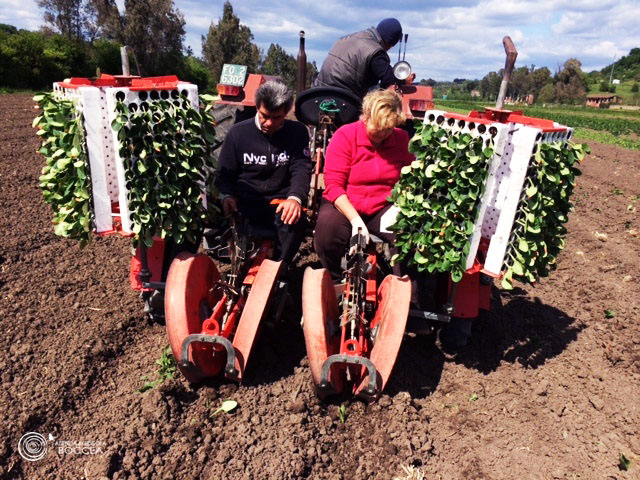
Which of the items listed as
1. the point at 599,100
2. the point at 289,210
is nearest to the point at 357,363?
the point at 289,210

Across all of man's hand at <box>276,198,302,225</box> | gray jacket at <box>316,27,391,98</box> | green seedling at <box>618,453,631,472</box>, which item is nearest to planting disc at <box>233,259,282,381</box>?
man's hand at <box>276,198,302,225</box>

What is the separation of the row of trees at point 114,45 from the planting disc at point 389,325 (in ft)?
68.5

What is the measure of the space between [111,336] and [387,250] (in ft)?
6.86

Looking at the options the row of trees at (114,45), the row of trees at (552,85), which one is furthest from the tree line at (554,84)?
the row of trees at (114,45)

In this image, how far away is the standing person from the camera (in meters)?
4.35

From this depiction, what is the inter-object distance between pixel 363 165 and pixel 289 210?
60cm

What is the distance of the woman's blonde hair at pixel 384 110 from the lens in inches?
116

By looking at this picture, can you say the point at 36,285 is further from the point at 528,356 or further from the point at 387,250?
the point at 528,356

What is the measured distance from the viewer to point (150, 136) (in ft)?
8.86

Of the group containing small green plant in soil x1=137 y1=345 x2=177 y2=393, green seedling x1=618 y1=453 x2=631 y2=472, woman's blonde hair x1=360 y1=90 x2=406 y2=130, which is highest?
woman's blonde hair x1=360 y1=90 x2=406 y2=130

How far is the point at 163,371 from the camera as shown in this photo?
3.00m
